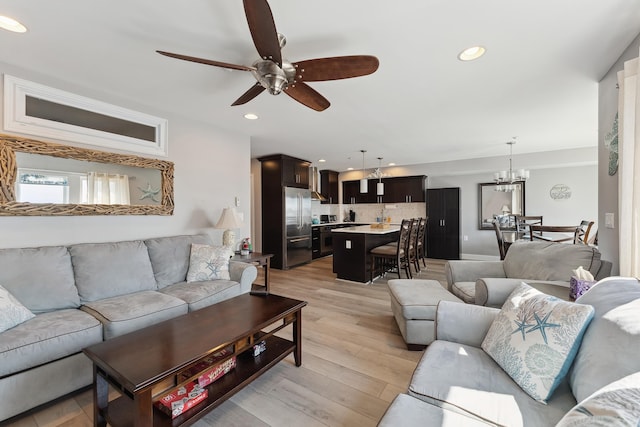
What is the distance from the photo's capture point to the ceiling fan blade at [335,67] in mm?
1627

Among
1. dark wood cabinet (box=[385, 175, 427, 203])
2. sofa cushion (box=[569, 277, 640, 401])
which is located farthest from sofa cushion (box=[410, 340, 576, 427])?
dark wood cabinet (box=[385, 175, 427, 203])

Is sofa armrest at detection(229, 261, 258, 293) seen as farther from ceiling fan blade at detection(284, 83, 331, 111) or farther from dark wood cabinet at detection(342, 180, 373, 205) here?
dark wood cabinet at detection(342, 180, 373, 205)

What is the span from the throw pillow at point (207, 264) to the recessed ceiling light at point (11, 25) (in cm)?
215

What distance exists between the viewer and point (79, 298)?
7.22ft

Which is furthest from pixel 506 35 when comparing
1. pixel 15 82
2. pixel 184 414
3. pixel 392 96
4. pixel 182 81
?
pixel 15 82

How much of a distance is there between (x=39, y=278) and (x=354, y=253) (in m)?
3.78

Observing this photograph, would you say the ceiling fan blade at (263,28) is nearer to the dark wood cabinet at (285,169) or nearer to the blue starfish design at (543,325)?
the blue starfish design at (543,325)

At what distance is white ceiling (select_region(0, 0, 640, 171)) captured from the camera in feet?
5.24

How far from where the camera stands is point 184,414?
4.58ft

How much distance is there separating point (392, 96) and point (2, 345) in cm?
356

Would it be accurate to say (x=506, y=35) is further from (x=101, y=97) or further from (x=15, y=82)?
(x=15, y=82)

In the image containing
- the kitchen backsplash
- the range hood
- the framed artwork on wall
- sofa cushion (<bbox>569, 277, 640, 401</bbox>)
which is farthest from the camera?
the kitchen backsplash

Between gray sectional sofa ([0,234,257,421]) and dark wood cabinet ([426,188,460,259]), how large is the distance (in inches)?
203

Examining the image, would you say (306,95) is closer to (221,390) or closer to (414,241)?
(221,390)
